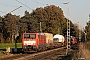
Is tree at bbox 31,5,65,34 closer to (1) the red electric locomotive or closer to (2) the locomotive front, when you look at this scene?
(1) the red electric locomotive

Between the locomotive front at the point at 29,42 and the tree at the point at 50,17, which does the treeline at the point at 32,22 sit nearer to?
the tree at the point at 50,17

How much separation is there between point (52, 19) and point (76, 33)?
22.0 metres

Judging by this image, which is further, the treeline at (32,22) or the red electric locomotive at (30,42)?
the treeline at (32,22)

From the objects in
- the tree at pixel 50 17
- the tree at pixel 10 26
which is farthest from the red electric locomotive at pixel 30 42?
A: the tree at pixel 10 26

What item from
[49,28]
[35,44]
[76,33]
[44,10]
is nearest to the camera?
[35,44]

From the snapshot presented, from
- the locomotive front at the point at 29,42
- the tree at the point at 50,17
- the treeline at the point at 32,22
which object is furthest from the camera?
the tree at the point at 50,17

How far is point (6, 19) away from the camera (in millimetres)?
104875

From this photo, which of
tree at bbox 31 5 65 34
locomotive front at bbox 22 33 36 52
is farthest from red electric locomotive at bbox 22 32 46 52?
tree at bbox 31 5 65 34

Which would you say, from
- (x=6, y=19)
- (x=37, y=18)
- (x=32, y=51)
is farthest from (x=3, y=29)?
(x=32, y=51)

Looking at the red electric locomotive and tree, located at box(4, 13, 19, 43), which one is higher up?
tree, located at box(4, 13, 19, 43)

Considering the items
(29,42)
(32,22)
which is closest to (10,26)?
(32,22)

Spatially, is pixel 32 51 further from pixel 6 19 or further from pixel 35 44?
pixel 6 19

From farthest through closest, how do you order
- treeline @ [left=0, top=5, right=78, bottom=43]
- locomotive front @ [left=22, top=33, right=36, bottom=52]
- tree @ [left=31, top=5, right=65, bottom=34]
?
tree @ [left=31, top=5, right=65, bottom=34], treeline @ [left=0, top=5, right=78, bottom=43], locomotive front @ [left=22, top=33, right=36, bottom=52]

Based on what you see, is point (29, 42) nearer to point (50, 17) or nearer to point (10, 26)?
point (10, 26)
